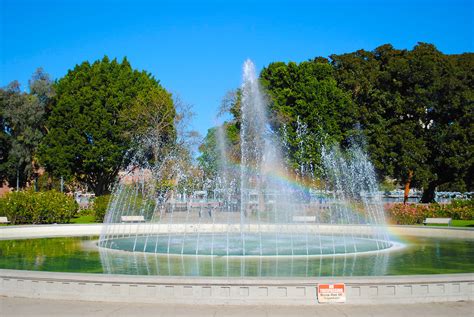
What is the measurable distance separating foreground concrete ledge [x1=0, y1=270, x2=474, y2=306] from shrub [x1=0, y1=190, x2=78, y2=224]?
66.9 ft

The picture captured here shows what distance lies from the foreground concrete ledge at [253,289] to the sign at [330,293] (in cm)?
11

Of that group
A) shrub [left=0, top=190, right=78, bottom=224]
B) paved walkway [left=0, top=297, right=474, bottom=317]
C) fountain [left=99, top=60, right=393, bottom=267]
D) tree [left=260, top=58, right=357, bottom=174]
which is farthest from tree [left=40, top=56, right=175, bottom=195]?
paved walkway [left=0, top=297, right=474, bottom=317]

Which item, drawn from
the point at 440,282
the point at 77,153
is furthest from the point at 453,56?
the point at 440,282

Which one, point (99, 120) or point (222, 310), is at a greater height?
point (99, 120)

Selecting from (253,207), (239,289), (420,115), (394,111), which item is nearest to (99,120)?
(253,207)

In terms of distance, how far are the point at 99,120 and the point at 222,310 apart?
120ft

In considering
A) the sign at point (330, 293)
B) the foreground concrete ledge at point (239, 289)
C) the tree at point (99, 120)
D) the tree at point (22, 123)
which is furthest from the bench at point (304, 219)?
the tree at point (22, 123)

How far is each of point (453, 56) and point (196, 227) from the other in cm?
2833

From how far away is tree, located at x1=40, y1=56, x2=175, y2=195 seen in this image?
4238 centimetres

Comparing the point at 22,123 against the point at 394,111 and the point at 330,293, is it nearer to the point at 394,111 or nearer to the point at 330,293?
the point at 394,111

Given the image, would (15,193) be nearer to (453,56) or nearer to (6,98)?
(6,98)

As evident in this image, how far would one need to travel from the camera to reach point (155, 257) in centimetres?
1527

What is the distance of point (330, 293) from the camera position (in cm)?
897

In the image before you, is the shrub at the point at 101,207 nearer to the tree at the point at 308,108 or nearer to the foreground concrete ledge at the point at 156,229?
the foreground concrete ledge at the point at 156,229
